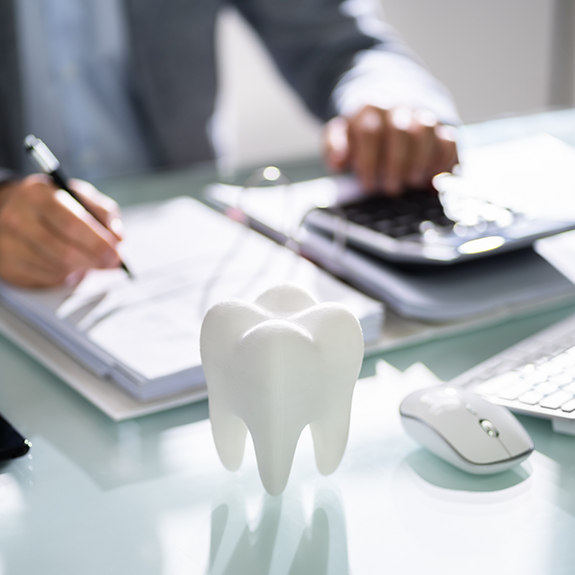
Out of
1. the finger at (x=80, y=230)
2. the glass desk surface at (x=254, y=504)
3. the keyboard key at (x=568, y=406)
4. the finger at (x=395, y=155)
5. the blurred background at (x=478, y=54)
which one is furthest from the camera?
the blurred background at (x=478, y=54)

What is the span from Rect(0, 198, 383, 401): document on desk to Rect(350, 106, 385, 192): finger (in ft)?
0.66

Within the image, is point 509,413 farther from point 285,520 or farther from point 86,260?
point 86,260

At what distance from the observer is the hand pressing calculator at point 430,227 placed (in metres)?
0.65

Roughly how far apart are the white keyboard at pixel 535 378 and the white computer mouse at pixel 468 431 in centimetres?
4

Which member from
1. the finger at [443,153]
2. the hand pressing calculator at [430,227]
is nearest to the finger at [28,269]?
the hand pressing calculator at [430,227]

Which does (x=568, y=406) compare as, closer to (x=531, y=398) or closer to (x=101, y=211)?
(x=531, y=398)

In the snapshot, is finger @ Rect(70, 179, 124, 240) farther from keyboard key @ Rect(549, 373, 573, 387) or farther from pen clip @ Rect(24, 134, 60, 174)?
keyboard key @ Rect(549, 373, 573, 387)

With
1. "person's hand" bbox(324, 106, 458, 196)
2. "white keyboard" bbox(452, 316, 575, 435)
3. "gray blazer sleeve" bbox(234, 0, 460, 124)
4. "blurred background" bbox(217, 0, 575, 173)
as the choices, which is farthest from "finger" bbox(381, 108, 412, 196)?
"blurred background" bbox(217, 0, 575, 173)

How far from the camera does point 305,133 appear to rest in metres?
3.46

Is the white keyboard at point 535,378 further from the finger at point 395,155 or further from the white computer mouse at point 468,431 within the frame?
the finger at point 395,155

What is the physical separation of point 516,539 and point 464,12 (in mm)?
3077

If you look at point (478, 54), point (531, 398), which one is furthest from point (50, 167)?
point (478, 54)

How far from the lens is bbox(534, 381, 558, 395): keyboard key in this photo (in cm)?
48

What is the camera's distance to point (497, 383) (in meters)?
0.50
